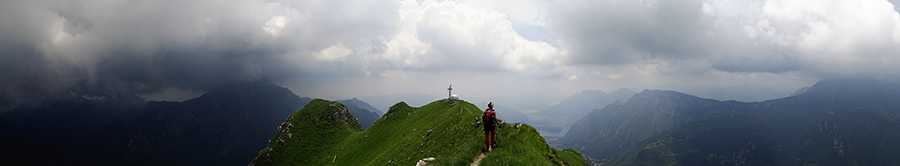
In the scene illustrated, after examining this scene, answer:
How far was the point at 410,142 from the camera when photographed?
57.7 metres

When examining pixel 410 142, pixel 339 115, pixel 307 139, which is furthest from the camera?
pixel 339 115

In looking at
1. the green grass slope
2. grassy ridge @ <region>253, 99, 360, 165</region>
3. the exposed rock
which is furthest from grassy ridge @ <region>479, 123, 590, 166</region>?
the exposed rock

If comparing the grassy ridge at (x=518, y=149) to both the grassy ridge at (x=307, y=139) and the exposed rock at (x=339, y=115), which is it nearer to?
the grassy ridge at (x=307, y=139)

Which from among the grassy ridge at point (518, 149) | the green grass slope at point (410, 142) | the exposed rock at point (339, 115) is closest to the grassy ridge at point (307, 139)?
the green grass slope at point (410, 142)

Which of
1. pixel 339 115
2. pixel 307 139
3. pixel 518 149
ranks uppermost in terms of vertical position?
pixel 518 149

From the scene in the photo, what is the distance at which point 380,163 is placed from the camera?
182 ft

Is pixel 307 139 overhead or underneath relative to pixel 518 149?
underneath

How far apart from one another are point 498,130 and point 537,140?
337 centimetres

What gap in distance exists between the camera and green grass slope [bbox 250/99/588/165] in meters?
22.5

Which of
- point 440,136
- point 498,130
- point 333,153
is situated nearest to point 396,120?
point 333,153

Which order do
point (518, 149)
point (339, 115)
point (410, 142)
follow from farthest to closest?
point (339, 115) → point (410, 142) → point (518, 149)

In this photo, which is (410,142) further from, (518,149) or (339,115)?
(339,115)

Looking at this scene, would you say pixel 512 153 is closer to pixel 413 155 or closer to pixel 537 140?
pixel 537 140

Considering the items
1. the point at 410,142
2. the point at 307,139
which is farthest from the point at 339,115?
the point at 410,142
